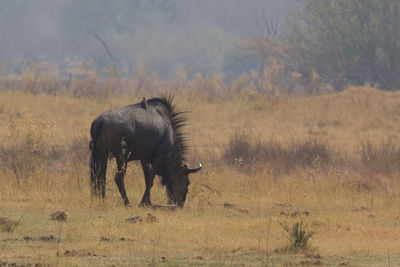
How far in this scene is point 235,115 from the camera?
72.9 feet

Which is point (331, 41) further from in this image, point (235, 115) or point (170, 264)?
point (170, 264)

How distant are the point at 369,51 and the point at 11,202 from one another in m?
29.4

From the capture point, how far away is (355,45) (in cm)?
3794

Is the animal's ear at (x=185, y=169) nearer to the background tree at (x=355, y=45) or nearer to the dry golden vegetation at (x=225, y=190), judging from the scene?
the dry golden vegetation at (x=225, y=190)

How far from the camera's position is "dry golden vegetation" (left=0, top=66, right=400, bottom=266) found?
805cm

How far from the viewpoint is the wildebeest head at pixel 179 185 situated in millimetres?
11547

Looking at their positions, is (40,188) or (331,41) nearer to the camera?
(40,188)

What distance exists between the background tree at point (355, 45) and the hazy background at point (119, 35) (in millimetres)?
25728

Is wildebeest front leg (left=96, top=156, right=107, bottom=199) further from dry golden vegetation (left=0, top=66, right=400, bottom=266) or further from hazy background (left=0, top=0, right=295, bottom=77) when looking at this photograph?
hazy background (left=0, top=0, right=295, bottom=77)

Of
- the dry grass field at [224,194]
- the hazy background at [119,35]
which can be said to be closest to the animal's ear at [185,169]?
the dry grass field at [224,194]

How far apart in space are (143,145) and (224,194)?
2.19 metres

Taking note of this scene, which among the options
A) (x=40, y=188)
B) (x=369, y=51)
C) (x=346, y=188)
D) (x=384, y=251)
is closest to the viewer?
(x=384, y=251)

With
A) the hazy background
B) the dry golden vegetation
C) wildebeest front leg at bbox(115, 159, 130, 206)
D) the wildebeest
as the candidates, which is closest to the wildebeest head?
the wildebeest

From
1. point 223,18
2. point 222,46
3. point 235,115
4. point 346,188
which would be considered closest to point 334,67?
point 235,115
